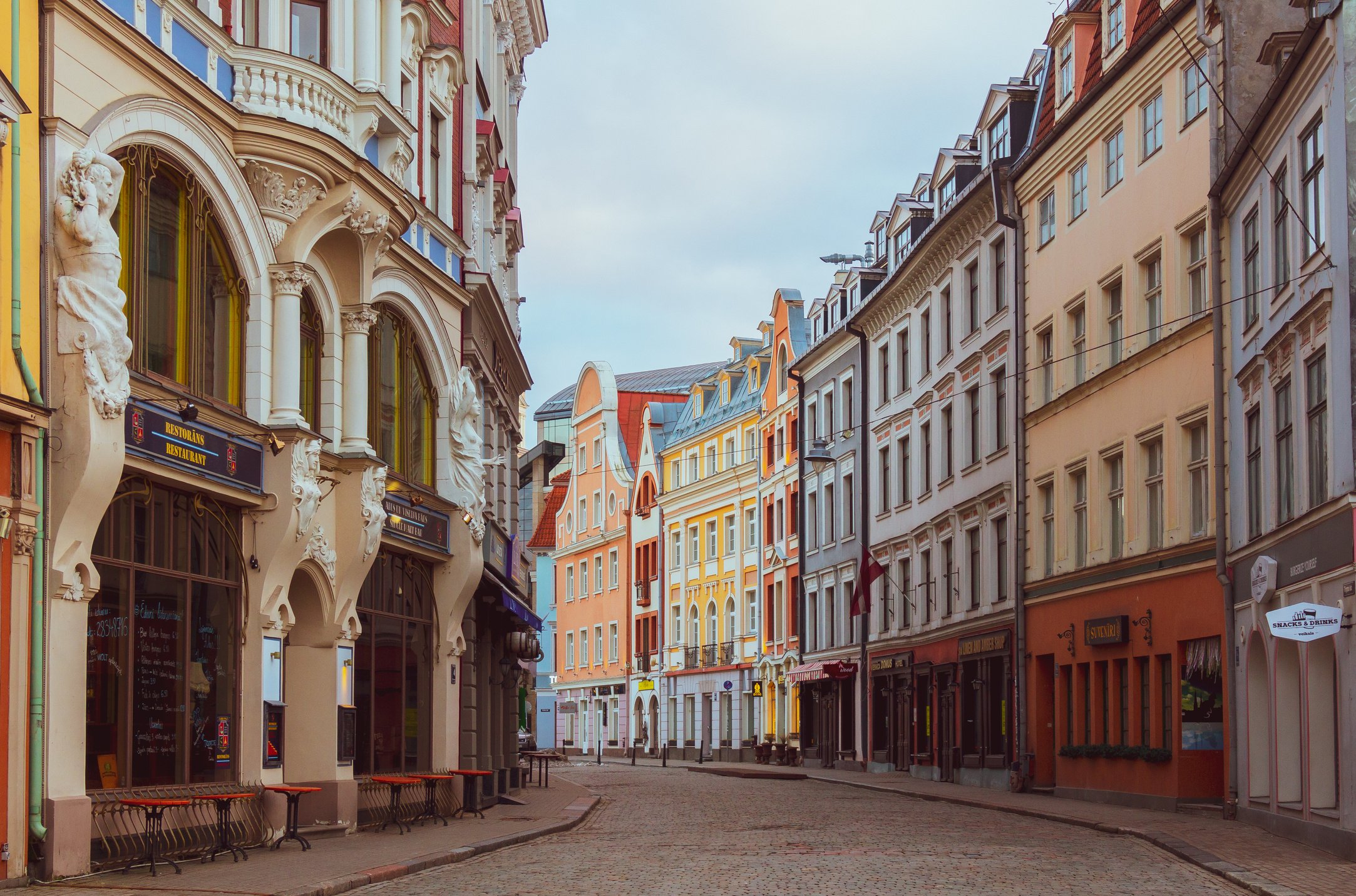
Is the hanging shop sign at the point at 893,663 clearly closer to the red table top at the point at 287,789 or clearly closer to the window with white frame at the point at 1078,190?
the window with white frame at the point at 1078,190

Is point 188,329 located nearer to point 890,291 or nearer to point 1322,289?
point 1322,289

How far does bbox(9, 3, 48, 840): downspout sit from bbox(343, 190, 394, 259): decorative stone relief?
6.10 metres

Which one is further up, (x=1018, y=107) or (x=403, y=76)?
(x=1018, y=107)

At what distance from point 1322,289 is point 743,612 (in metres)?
46.2

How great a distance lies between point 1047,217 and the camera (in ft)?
114

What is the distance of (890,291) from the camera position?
47219 millimetres

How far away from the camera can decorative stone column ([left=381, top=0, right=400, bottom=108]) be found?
894 inches

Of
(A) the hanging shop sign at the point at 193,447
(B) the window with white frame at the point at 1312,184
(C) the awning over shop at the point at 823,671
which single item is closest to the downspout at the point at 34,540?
(A) the hanging shop sign at the point at 193,447

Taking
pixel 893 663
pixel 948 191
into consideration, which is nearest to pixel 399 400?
pixel 948 191

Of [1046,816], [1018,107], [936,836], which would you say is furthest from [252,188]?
[1018,107]

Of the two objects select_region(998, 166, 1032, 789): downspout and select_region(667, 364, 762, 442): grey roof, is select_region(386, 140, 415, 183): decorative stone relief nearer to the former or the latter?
select_region(998, 166, 1032, 789): downspout

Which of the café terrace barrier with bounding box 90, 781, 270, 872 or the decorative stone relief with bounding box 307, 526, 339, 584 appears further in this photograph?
the decorative stone relief with bounding box 307, 526, 339, 584

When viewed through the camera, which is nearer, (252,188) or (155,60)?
(155,60)

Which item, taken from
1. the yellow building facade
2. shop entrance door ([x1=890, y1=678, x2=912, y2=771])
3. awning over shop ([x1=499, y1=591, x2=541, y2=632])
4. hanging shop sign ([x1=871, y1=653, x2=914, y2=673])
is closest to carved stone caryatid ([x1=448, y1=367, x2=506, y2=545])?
awning over shop ([x1=499, y1=591, x2=541, y2=632])
